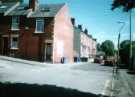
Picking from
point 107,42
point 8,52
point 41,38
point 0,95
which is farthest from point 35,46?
point 107,42

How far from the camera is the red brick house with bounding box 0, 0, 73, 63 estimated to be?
43781 millimetres

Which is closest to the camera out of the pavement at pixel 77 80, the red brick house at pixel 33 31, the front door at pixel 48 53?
the pavement at pixel 77 80

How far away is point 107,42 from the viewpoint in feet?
526

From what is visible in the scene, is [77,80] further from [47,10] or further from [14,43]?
[14,43]

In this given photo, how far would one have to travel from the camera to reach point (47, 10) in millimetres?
45281

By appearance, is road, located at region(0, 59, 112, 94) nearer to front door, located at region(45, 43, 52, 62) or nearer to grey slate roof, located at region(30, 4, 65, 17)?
front door, located at region(45, 43, 52, 62)

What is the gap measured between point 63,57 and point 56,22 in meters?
6.54

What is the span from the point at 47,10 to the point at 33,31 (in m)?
3.92

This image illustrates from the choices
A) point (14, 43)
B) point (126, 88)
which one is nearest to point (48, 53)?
point (14, 43)

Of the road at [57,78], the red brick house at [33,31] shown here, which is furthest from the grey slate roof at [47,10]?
the road at [57,78]

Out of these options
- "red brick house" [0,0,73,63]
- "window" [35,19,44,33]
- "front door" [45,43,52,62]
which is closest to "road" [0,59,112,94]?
"front door" [45,43,52,62]

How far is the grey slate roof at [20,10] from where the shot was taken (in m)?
45.7

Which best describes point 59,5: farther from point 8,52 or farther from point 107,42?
point 107,42

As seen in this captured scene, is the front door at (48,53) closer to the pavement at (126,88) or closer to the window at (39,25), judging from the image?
the window at (39,25)
